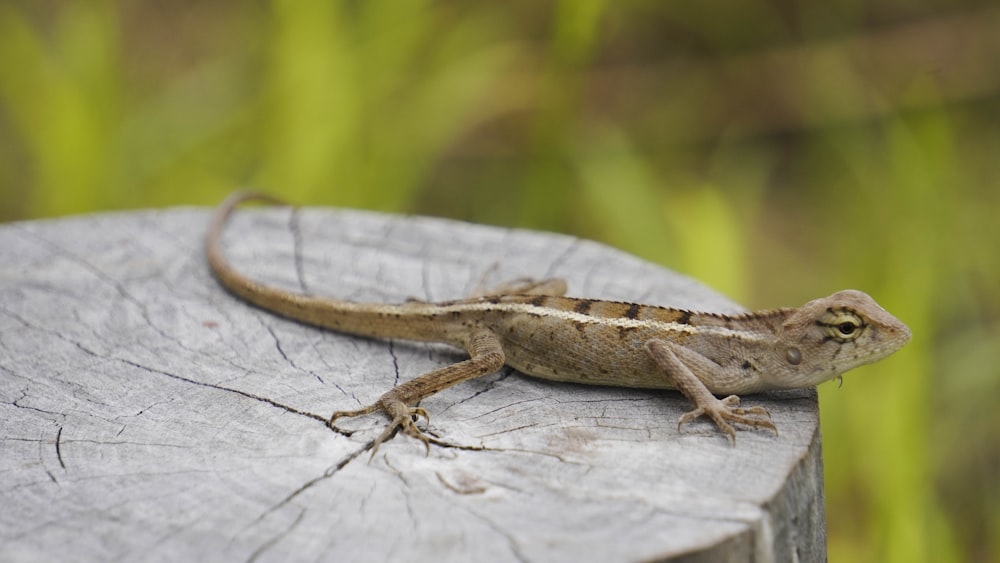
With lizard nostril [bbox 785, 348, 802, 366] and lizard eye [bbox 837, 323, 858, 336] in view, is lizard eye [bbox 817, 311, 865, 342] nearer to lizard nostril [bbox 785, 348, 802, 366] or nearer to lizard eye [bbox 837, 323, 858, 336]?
lizard eye [bbox 837, 323, 858, 336]

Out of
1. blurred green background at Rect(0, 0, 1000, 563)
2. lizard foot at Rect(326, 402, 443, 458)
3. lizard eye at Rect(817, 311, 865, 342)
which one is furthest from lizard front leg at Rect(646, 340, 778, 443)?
blurred green background at Rect(0, 0, 1000, 563)

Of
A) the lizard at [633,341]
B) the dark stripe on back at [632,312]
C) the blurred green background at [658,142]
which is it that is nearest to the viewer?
the lizard at [633,341]

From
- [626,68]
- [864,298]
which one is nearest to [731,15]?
[626,68]

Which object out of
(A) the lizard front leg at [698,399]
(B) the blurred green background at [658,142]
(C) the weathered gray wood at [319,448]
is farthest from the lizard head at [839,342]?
(B) the blurred green background at [658,142]

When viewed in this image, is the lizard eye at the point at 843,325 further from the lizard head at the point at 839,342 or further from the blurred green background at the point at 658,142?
the blurred green background at the point at 658,142

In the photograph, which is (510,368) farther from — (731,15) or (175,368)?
(731,15)

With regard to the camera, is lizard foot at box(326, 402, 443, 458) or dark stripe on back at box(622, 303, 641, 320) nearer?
lizard foot at box(326, 402, 443, 458)
